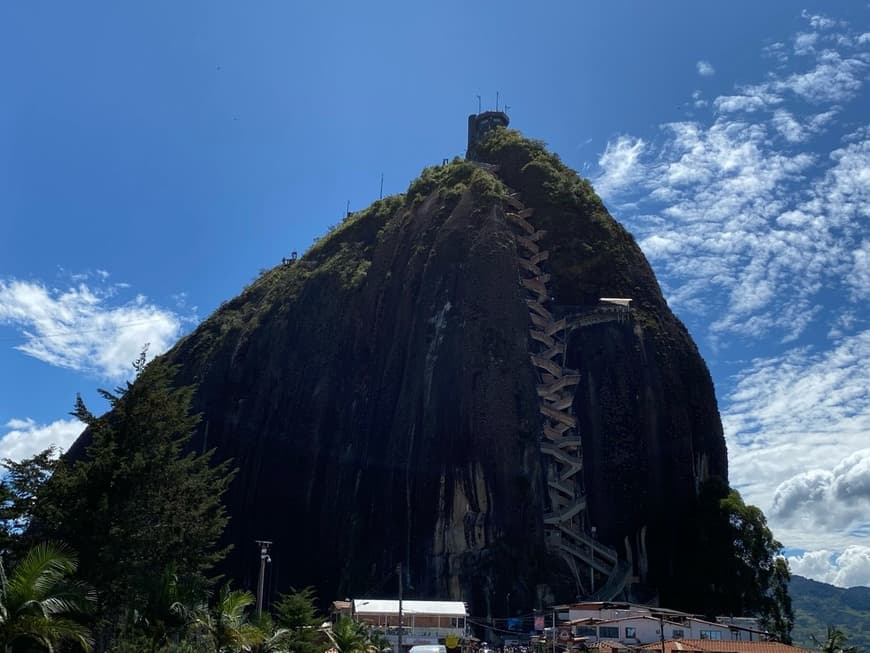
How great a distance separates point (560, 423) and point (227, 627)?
58545mm

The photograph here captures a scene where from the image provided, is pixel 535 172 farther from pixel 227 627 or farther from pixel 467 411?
pixel 227 627

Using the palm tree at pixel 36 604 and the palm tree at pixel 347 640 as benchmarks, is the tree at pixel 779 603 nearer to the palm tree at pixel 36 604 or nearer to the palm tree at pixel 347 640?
the palm tree at pixel 347 640

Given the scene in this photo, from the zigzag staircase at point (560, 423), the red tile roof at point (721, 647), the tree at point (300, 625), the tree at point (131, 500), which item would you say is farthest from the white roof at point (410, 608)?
the tree at point (300, 625)

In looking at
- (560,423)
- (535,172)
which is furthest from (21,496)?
(535,172)

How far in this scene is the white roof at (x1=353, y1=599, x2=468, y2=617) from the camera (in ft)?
174

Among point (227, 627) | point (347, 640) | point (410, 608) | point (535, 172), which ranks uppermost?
point (535, 172)

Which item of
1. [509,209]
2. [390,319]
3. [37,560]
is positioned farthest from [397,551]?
[37,560]

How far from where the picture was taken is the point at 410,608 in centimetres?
5422

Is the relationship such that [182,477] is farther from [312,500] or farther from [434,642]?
[312,500]

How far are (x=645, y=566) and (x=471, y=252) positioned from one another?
30.7 metres

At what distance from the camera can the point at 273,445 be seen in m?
95.9

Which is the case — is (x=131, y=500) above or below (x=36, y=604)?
above

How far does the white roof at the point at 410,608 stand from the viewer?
5303 cm

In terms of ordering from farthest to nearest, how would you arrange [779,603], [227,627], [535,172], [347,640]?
1. [535,172]
2. [779,603]
3. [347,640]
4. [227,627]
